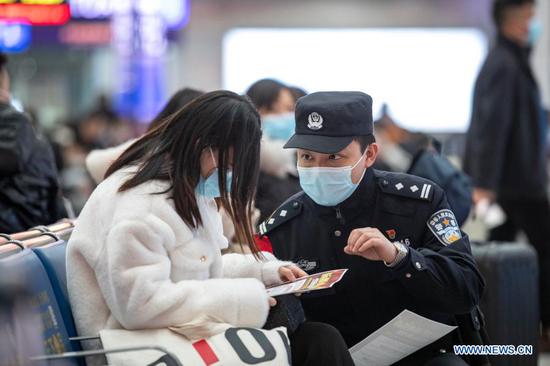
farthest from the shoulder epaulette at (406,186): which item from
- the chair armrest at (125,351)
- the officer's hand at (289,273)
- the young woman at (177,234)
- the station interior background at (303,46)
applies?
the station interior background at (303,46)

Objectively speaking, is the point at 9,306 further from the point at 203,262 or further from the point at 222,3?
the point at 222,3

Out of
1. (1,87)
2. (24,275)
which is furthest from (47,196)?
(24,275)

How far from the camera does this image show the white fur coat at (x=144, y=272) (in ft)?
9.71

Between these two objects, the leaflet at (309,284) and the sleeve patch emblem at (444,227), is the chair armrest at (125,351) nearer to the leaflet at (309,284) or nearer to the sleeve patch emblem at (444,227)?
the leaflet at (309,284)

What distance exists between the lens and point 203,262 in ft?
10.5

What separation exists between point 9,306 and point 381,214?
1329 millimetres

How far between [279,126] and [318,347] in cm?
228

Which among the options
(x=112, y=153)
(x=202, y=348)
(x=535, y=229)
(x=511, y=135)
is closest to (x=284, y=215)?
(x=202, y=348)

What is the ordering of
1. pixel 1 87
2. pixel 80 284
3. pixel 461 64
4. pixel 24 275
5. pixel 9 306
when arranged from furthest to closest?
pixel 461 64 < pixel 1 87 < pixel 80 284 < pixel 24 275 < pixel 9 306

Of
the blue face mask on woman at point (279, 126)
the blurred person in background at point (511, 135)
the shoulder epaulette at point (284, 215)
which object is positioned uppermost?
the shoulder epaulette at point (284, 215)

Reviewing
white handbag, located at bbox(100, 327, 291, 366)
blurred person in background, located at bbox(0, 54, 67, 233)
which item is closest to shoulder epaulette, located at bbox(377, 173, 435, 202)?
white handbag, located at bbox(100, 327, 291, 366)

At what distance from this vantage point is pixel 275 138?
5.35 metres

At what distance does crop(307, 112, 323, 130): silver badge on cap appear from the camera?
11.5ft

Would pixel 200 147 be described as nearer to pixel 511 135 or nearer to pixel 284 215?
pixel 284 215
